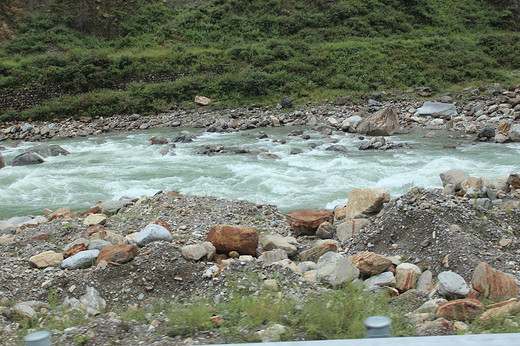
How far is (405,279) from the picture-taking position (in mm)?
4262

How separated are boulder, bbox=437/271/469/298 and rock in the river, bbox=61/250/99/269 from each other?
3553 mm

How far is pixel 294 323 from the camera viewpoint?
9.59 feet

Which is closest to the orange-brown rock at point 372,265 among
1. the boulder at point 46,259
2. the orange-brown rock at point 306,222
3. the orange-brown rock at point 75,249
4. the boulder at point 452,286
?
the boulder at point 452,286

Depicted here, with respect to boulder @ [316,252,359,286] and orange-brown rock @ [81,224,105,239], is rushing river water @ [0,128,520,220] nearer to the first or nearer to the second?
orange-brown rock @ [81,224,105,239]

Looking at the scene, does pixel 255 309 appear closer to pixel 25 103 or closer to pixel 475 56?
pixel 25 103

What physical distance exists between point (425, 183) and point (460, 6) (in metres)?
27.5

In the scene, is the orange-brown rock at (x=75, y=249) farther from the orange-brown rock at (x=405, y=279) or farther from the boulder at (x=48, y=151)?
the boulder at (x=48, y=151)

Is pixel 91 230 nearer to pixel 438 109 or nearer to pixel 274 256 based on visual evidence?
pixel 274 256

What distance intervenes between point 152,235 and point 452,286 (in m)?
3.24

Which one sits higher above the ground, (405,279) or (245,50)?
(245,50)

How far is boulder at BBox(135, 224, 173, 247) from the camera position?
5.02 m

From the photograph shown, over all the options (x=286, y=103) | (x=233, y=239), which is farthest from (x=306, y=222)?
(x=286, y=103)

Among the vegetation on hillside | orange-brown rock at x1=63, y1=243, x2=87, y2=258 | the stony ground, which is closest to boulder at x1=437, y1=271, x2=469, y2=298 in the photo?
→ the stony ground

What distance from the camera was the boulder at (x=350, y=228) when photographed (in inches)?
229
